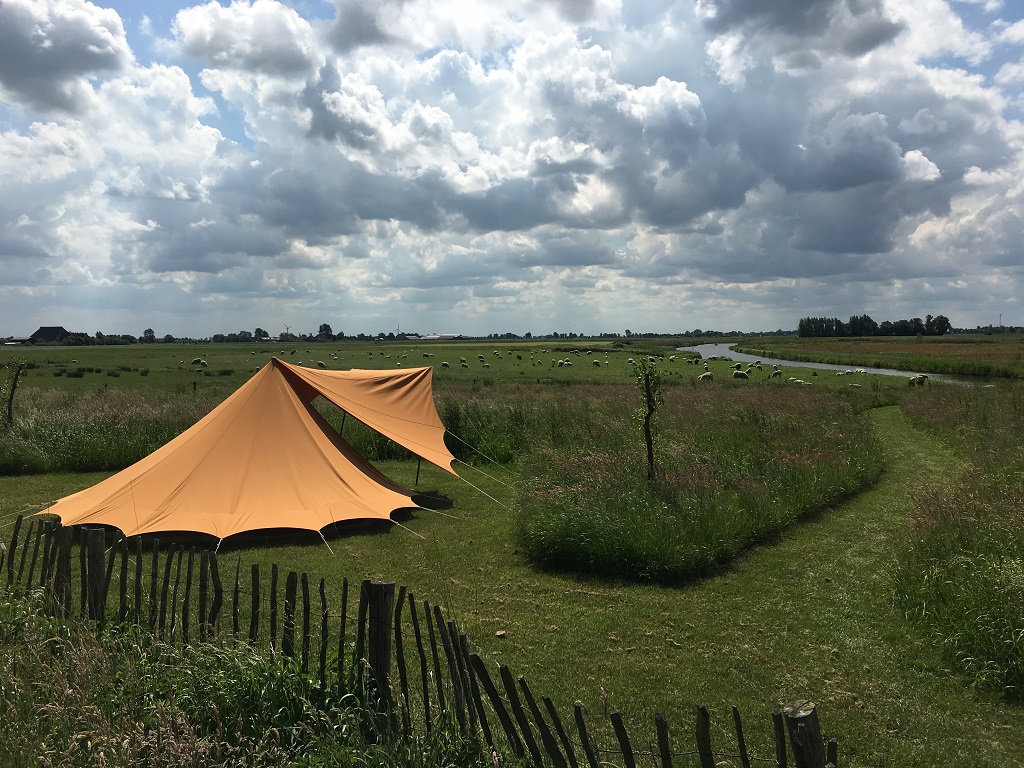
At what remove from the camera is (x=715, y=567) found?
966cm

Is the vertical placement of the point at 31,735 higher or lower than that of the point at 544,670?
Result: higher

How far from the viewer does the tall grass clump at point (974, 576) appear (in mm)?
6344

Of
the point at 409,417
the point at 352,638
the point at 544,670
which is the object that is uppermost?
the point at 409,417

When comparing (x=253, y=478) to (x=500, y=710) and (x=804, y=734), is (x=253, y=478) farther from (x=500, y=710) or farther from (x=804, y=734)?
(x=804, y=734)

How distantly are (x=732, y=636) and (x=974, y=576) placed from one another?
103 inches

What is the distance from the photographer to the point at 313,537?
11.4 meters

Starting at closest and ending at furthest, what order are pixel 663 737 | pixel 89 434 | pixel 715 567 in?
pixel 663 737
pixel 715 567
pixel 89 434

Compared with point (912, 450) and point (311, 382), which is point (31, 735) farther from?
point (912, 450)

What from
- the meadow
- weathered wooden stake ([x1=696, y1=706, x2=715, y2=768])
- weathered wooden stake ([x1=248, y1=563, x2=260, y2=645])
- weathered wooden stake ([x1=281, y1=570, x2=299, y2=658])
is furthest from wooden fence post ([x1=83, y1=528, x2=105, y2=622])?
weathered wooden stake ([x1=696, y1=706, x2=715, y2=768])

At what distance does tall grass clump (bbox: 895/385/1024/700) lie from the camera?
20.8 feet

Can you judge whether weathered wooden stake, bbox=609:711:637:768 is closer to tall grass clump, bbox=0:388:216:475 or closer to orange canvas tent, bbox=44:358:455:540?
orange canvas tent, bbox=44:358:455:540

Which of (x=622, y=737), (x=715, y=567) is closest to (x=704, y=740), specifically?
(x=622, y=737)

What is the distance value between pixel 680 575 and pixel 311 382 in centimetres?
799

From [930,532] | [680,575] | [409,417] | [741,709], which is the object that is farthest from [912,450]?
[741,709]
